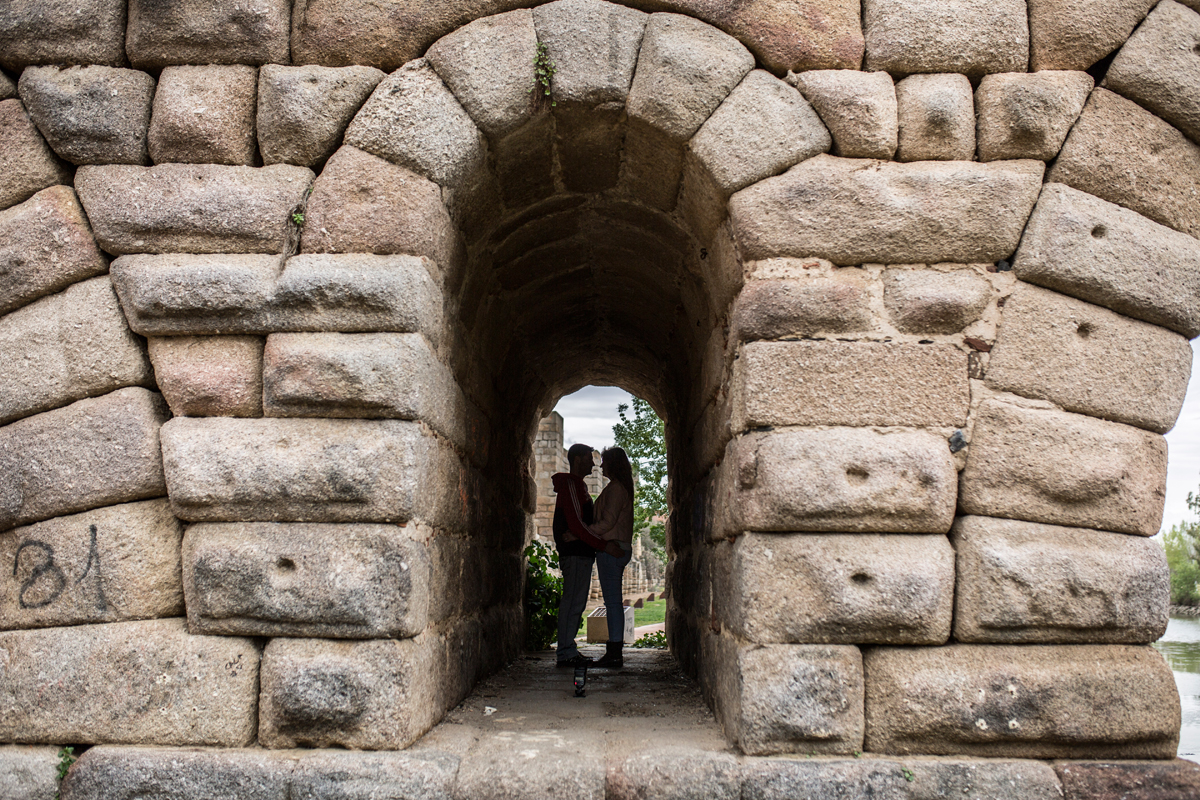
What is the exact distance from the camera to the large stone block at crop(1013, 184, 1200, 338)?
278cm

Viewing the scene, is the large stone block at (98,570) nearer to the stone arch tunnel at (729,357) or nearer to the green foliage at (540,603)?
the stone arch tunnel at (729,357)

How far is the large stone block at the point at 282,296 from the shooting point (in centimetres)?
276

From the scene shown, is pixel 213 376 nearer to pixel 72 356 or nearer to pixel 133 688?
pixel 72 356

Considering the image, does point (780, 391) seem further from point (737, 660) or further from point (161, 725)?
point (161, 725)

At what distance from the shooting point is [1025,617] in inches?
102

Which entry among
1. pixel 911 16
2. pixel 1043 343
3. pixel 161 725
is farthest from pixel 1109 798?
Result: pixel 161 725

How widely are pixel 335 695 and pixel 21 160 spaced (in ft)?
7.62

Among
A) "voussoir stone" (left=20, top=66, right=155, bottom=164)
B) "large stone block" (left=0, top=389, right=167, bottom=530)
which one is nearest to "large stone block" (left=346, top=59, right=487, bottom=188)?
"voussoir stone" (left=20, top=66, right=155, bottom=164)

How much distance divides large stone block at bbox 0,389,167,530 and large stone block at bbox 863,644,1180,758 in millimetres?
2625

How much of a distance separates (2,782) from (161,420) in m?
1.30

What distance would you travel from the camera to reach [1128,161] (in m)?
2.88

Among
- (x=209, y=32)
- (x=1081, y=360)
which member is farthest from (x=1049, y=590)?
(x=209, y=32)

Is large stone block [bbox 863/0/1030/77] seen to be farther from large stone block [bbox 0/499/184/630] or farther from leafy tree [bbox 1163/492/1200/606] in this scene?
leafy tree [bbox 1163/492/1200/606]

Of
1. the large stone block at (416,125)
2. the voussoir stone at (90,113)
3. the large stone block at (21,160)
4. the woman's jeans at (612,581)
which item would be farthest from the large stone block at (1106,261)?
the large stone block at (21,160)
